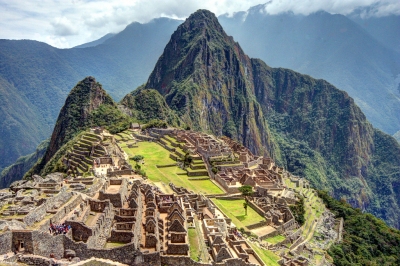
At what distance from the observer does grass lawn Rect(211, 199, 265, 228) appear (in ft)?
131

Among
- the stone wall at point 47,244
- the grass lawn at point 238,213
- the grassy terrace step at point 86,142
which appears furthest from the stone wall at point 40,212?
the grassy terrace step at point 86,142

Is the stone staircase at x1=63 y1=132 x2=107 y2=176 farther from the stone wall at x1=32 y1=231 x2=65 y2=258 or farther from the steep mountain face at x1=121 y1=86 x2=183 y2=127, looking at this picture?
the steep mountain face at x1=121 y1=86 x2=183 y2=127

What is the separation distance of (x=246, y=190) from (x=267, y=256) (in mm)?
15535

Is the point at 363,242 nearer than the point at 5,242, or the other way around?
the point at 5,242

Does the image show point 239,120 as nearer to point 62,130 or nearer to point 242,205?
point 62,130

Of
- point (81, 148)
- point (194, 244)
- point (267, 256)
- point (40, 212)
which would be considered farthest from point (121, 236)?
point (81, 148)

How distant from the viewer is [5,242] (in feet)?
55.4

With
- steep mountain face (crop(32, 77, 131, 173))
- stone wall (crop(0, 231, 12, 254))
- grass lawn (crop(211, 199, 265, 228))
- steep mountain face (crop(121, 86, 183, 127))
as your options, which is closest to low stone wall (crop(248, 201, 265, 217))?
grass lawn (crop(211, 199, 265, 228))

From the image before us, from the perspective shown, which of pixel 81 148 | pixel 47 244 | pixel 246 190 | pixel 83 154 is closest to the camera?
pixel 47 244

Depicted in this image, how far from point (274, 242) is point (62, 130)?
75565 mm

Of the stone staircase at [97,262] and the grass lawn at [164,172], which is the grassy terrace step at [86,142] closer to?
the grass lawn at [164,172]

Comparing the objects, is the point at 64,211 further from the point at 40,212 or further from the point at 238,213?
the point at 238,213

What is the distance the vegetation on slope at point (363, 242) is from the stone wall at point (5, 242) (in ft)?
117

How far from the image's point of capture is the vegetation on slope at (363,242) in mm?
46125
